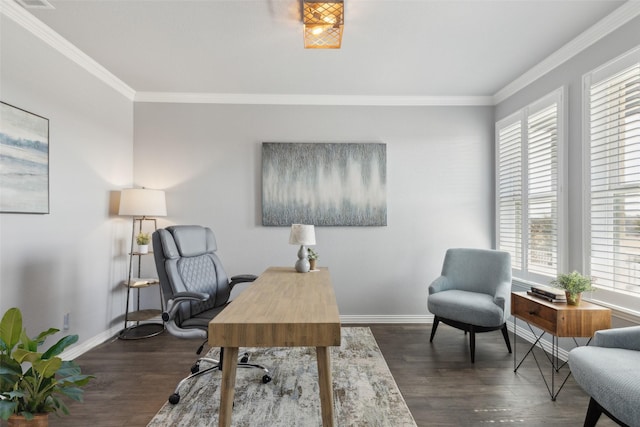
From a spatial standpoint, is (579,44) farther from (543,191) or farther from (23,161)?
(23,161)

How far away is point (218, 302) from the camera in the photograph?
2779mm

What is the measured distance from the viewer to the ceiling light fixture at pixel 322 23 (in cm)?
221

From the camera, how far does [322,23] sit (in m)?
2.32

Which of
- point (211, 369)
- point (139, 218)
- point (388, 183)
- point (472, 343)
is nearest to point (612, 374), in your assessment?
point (472, 343)

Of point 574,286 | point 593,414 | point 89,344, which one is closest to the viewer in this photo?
point 593,414

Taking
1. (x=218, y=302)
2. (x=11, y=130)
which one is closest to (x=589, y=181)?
(x=218, y=302)

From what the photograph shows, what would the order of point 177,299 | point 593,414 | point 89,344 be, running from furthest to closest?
point 89,344, point 177,299, point 593,414

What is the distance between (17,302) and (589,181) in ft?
14.2

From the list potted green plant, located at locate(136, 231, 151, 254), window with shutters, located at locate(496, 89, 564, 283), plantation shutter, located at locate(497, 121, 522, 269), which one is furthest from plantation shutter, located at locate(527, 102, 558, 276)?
potted green plant, located at locate(136, 231, 151, 254)

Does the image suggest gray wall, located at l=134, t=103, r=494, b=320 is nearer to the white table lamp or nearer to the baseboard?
the baseboard

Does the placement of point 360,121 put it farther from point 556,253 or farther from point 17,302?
point 17,302

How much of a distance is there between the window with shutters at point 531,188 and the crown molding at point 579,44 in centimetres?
26

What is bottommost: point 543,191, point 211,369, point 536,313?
point 211,369

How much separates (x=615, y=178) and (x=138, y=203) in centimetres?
404
